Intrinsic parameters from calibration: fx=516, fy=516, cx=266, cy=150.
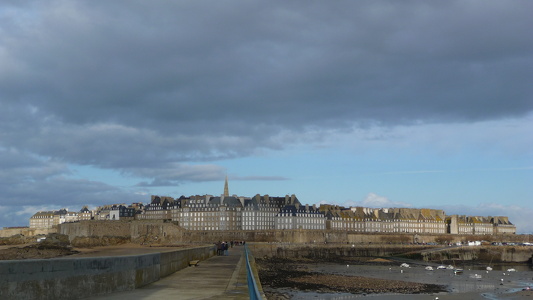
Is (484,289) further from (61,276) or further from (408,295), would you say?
(61,276)

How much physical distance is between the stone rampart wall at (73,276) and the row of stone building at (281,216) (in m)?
103

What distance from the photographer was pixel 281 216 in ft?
404

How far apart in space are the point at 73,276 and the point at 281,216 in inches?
4499

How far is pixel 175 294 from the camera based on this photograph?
11391 millimetres

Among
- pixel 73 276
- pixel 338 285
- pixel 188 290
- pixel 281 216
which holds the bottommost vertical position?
pixel 338 285

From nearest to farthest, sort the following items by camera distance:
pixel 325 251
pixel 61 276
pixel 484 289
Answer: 1. pixel 61 276
2. pixel 484 289
3. pixel 325 251

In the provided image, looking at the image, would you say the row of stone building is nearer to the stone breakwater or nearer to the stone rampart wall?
the stone breakwater

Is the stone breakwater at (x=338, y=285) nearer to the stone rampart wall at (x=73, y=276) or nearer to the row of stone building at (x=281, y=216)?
the stone rampart wall at (x=73, y=276)

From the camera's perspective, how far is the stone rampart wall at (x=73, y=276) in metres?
8.11

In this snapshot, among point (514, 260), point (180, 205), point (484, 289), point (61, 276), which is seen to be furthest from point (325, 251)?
point (61, 276)

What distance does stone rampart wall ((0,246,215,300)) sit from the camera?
8109 mm

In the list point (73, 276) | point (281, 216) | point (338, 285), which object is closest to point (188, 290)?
point (73, 276)

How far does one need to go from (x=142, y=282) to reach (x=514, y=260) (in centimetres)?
8159

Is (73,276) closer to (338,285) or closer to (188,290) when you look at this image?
(188,290)
